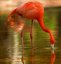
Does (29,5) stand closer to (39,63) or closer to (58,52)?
(58,52)

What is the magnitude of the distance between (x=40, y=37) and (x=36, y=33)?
0.52m

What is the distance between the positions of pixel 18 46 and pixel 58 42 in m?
0.73

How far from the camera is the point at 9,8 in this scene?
12641mm

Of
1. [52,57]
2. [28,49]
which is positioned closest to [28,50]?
[28,49]

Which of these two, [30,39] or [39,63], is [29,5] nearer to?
[30,39]

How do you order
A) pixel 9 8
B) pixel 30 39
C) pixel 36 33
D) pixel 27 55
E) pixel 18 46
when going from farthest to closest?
pixel 9 8 < pixel 36 33 < pixel 30 39 < pixel 18 46 < pixel 27 55

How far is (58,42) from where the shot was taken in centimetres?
668

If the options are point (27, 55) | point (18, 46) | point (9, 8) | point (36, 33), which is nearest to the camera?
point (27, 55)

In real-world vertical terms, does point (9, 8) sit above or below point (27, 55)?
above

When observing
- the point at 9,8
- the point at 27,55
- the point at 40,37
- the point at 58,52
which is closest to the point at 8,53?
the point at 27,55

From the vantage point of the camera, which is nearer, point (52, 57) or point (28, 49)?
point (52, 57)

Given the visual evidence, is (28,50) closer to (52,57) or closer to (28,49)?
(28,49)

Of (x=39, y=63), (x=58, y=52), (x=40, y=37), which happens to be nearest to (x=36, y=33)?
(x=40, y=37)

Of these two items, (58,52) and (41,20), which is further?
(41,20)
